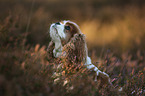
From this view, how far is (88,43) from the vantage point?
22.4 feet

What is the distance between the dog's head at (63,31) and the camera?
8.38 ft

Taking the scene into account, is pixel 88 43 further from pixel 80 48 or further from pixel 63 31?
pixel 80 48

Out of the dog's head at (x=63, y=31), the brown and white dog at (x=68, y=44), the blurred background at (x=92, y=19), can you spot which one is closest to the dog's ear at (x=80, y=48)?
the brown and white dog at (x=68, y=44)

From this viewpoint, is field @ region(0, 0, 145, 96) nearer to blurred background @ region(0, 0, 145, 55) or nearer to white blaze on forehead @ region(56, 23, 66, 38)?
blurred background @ region(0, 0, 145, 55)

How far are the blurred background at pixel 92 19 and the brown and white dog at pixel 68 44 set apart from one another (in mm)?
2068

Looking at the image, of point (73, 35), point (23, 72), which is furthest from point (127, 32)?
point (23, 72)

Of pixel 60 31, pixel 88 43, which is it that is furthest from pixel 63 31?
pixel 88 43

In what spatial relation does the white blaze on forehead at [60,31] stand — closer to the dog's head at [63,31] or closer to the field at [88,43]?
the dog's head at [63,31]

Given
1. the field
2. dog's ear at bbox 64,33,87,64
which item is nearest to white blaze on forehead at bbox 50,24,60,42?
dog's ear at bbox 64,33,87,64

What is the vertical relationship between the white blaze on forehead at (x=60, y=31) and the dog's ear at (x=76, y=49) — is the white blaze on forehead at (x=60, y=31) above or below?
above

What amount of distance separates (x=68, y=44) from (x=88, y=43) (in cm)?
439

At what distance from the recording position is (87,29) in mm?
8328

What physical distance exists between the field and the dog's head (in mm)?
389

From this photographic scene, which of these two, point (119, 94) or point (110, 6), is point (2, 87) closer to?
point (119, 94)
